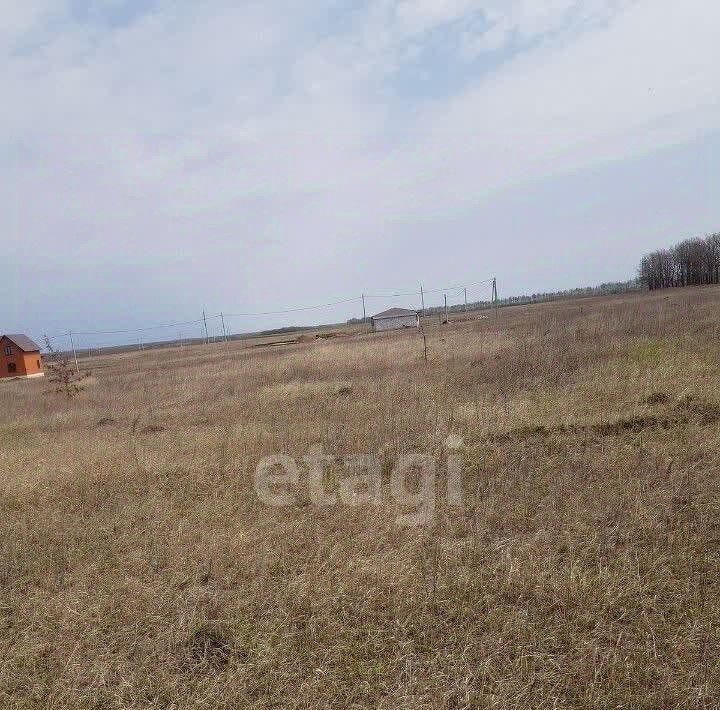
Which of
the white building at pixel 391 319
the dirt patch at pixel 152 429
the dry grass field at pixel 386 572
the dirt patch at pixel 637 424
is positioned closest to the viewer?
the dry grass field at pixel 386 572

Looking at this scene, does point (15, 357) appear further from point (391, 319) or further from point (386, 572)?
point (386, 572)

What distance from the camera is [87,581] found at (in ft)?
11.3

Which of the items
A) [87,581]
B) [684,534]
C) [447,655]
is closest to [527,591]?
[447,655]

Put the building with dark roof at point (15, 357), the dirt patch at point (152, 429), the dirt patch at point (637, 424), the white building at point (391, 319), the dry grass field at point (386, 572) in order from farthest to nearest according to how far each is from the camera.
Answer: the white building at point (391, 319)
the building with dark roof at point (15, 357)
the dirt patch at point (152, 429)
the dirt patch at point (637, 424)
the dry grass field at point (386, 572)

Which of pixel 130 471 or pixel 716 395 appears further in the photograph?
pixel 716 395

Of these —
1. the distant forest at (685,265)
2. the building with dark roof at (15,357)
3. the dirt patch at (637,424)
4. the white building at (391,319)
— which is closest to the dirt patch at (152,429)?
the dirt patch at (637,424)

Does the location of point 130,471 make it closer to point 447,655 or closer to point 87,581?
point 87,581

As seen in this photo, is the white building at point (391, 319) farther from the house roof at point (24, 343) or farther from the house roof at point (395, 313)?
the house roof at point (24, 343)

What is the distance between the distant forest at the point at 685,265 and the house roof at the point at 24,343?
78.3 meters

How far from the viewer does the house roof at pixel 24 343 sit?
3461 cm

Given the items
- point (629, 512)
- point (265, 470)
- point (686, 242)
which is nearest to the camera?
point (629, 512)

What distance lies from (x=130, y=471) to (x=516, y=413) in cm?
526

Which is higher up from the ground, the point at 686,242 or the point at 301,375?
the point at 686,242

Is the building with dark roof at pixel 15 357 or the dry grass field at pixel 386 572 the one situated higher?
the building with dark roof at pixel 15 357
